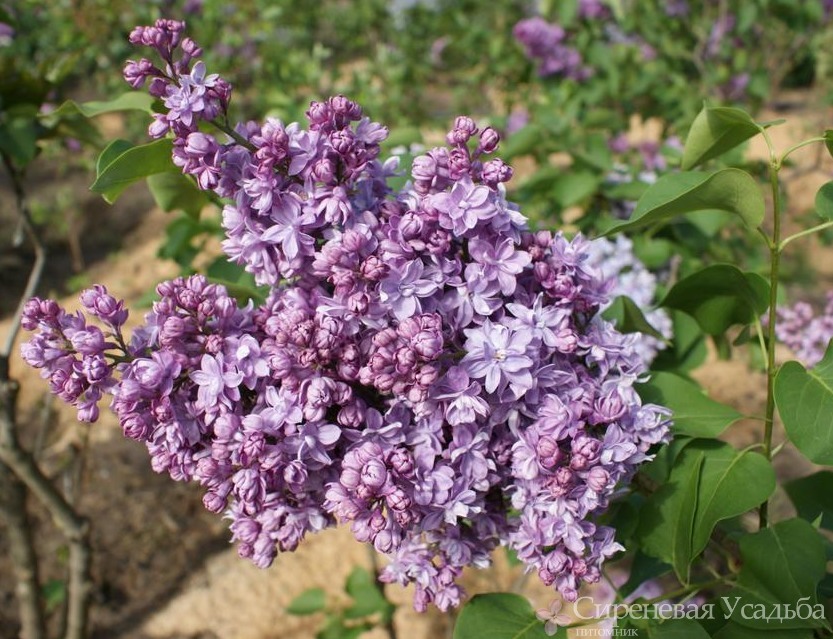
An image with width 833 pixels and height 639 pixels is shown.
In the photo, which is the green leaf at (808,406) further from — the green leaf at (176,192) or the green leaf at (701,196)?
the green leaf at (176,192)

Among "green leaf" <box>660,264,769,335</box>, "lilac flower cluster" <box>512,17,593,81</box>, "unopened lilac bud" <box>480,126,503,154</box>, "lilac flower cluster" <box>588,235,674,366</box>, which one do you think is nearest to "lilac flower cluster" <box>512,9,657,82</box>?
"lilac flower cluster" <box>512,17,593,81</box>

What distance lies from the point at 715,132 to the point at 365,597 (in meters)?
1.58

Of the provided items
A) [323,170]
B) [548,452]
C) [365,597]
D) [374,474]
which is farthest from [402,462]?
[365,597]

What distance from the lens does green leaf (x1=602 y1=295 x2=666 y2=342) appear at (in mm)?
1072

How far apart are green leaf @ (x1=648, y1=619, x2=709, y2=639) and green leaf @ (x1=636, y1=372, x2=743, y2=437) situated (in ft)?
0.72

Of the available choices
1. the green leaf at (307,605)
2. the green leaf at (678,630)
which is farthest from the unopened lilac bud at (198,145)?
the green leaf at (307,605)

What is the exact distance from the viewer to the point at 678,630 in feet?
3.00

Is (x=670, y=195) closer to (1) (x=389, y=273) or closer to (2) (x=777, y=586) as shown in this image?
(1) (x=389, y=273)

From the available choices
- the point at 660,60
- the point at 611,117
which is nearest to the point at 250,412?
the point at 611,117

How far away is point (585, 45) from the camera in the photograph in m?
3.11

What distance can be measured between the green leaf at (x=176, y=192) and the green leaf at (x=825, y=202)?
32.0 inches

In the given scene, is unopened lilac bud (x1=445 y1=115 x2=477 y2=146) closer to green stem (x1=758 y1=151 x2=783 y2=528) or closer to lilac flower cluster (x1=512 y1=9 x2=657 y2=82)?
green stem (x1=758 y1=151 x2=783 y2=528)

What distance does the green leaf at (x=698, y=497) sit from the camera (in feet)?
2.97

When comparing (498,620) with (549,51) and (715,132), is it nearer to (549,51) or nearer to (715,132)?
(715,132)
